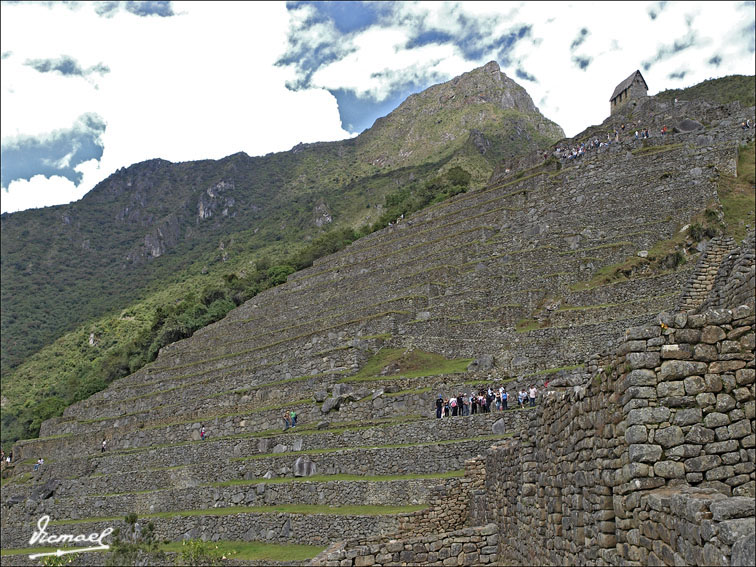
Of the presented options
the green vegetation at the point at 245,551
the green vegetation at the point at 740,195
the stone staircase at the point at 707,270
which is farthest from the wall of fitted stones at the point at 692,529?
the green vegetation at the point at 740,195

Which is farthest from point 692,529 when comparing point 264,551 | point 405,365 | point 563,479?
point 405,365

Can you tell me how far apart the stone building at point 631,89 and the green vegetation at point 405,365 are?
1846 inches

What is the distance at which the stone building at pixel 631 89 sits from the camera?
216ft

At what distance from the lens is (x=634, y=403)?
6.07 m

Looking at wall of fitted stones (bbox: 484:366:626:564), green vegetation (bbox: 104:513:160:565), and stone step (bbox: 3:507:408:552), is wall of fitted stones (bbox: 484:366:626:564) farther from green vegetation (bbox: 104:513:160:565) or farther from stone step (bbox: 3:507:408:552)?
green vegetation (bbox: 104:513:160:565)

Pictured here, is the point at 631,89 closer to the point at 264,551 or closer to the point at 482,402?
the point at 482,402

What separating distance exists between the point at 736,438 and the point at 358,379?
941 inches

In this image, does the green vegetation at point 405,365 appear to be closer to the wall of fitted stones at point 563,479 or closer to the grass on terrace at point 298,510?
the grass on terrace at point 298,510

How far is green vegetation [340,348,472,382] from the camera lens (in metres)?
27.6

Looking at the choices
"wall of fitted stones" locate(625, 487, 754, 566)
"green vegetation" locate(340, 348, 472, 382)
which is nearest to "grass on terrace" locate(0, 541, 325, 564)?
"green vegetation" locate(340, 348, 472, 382)

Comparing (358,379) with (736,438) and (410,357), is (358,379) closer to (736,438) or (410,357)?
(410,357)

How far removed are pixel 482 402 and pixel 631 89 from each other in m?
54.1

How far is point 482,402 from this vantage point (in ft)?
71.7

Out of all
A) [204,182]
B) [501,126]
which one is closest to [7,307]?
[204,182]
